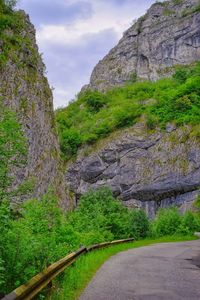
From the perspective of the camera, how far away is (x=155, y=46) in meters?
94.2

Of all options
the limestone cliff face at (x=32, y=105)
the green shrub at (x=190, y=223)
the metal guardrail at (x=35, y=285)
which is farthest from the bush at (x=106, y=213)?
the metal guardrail at (x=35, y=285)

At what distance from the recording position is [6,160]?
7.31 m

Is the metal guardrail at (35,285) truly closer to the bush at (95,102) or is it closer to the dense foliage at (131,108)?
the dense foliage at (131,108)

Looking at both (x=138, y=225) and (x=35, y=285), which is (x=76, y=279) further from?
(x=138, y=225)

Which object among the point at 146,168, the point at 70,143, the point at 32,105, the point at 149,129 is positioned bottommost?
the point at 146,168

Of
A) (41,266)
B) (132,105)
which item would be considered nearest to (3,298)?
(41,266)

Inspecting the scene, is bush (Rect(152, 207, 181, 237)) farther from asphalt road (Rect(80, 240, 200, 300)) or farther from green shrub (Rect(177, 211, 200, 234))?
asphalt road (Rect(80, 240, 200, 300))

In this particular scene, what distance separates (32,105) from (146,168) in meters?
35.3

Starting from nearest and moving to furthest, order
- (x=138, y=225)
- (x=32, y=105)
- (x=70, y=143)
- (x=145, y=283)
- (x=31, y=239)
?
(x=31, y=239) < (x=145, y=283) < (x=32, y=105) < (x=138, y=225) < (x=70, y=143)

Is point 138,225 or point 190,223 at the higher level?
point 138,225

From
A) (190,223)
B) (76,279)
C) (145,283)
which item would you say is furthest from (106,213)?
(145,283)

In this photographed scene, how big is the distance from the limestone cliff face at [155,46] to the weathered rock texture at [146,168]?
32505mm

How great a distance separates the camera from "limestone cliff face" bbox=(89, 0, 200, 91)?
8906 cm

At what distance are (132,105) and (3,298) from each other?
6744cm
